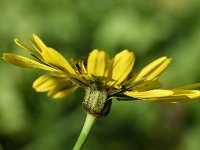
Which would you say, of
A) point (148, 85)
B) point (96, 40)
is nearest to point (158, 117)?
point (96, 40)

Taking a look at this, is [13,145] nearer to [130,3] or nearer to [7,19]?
[7,19]

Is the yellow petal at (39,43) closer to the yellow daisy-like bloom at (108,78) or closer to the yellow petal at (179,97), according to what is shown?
the yellow daisy-like bloom at (108,78)

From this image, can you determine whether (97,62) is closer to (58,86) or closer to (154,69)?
(154,69)

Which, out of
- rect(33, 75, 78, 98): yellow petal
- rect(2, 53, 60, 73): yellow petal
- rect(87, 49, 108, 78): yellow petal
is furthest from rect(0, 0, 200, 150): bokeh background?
rect(87, 49, 108, 78): yellow petal

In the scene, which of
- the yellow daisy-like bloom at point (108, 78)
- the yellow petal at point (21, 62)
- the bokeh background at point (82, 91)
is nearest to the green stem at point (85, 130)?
the yellow daisy-like bloom at point (108, 78)

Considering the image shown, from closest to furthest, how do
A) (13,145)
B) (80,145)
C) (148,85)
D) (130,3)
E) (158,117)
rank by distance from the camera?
(80,145) → (148,85) → (13,145) → (158,117) → (130,3)

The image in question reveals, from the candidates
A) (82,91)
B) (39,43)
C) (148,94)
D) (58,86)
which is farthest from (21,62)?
(82,91)
